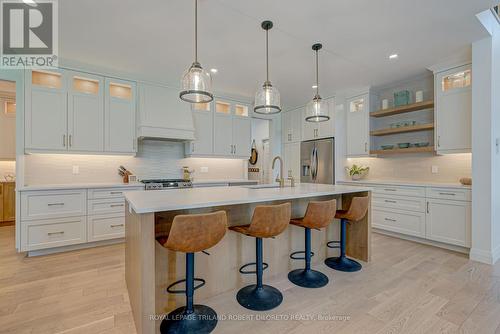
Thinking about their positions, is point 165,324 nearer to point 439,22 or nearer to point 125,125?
point 125,125

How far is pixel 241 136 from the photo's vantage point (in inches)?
198

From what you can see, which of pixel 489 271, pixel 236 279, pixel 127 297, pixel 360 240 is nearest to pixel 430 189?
pixel 489 271

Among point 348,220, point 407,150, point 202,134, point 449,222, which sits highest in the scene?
point 202,134

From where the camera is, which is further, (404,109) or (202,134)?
(202,134)

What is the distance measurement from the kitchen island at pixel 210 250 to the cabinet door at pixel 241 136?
8.19 ft

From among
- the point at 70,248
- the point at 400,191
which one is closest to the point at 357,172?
the point at 400,191

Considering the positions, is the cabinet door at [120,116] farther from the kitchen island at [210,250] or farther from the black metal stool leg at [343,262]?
the black metal stool leg at [343,262]

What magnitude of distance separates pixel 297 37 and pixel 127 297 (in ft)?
10.7

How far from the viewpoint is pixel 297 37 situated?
279 centimetres

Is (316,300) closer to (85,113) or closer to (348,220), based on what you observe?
(348,220)

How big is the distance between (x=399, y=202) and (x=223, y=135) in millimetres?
3357

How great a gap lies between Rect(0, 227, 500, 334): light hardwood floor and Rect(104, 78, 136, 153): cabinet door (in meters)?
1.73

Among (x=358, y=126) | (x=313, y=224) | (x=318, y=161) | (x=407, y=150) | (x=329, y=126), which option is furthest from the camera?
(x=318, y=161)

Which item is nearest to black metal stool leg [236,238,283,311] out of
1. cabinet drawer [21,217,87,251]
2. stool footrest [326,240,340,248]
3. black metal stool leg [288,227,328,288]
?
black metal stool leg [288,227,328,288]
